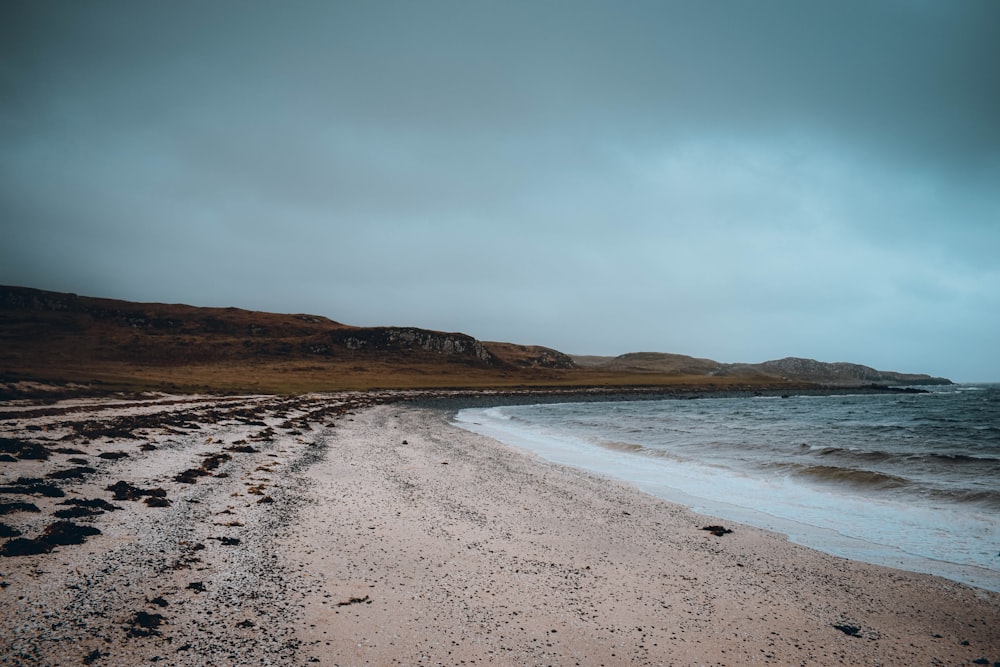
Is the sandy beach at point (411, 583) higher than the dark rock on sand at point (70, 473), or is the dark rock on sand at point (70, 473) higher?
the sandy beach at point (411, 583)

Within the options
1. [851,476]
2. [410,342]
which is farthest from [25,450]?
[410,342]

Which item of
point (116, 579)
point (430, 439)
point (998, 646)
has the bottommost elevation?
point (430, 439)

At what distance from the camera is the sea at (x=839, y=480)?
10.4 metres

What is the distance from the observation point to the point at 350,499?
12086 mm

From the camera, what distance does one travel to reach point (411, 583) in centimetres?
727

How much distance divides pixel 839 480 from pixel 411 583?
17034 millimetres

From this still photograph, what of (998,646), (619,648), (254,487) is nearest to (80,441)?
(254,487)

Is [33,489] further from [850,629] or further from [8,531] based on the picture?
[850,629]

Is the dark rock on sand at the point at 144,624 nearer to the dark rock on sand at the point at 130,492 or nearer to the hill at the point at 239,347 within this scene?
the dark rock on sand at the point at 130,492

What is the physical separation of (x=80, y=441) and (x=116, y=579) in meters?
13.1

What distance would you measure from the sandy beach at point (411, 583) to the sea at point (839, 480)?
1495 millimetres

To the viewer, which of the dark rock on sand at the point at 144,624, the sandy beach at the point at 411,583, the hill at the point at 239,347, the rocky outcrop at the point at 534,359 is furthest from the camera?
the rocky outcrop at the point at 534,359

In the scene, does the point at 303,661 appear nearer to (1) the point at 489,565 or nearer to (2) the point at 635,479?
(1) the point at 489,565

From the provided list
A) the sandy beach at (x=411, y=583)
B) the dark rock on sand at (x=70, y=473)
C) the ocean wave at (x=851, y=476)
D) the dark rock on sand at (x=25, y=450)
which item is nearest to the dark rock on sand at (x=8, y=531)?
the sandy beach at (x=411, y=583)
